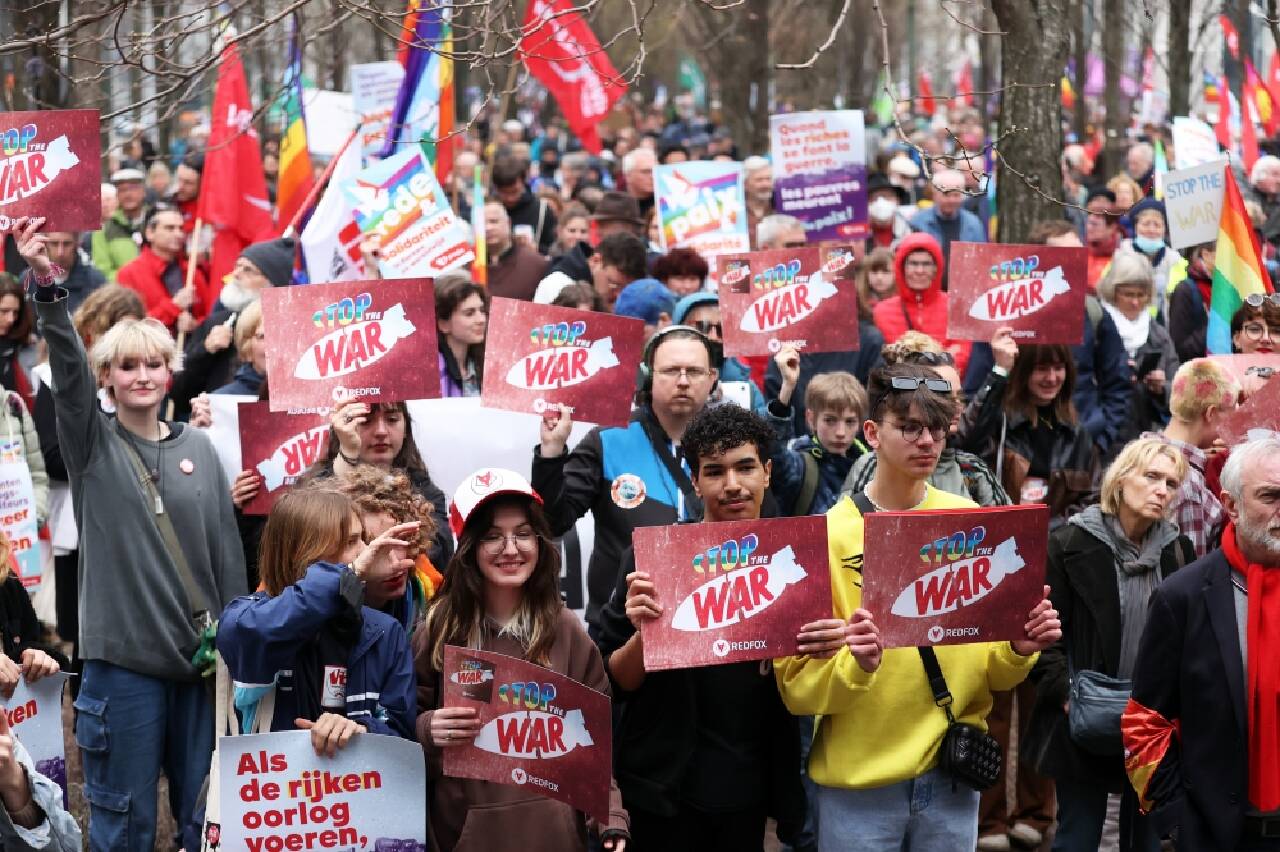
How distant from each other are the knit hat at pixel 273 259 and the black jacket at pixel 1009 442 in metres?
3.72

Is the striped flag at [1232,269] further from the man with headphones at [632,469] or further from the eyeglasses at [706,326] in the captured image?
the man with headphones at [632,469]

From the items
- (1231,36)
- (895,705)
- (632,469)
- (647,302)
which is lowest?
(895,705)

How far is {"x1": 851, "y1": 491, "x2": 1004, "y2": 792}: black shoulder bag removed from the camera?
16.0 feet

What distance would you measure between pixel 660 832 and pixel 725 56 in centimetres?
2622

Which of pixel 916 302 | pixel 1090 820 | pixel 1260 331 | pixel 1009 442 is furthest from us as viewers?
pixel 916 302

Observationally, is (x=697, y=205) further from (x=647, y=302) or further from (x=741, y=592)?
(x=741, y=592)

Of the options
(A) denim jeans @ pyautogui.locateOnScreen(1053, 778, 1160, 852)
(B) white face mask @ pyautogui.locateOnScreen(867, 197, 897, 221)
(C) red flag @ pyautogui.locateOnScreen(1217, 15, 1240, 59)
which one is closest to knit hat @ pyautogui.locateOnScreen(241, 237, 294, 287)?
(A) denim jeans @ pyautogui.locateOnScreen(1053, 778, 1160, 852)

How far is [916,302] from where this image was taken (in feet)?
32.3

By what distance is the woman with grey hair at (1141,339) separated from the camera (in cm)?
953

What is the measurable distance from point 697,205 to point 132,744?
725 centimetres

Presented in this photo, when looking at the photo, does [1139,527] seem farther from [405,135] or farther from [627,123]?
[627,123]

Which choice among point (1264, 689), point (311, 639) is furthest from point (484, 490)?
point (1264, 689)

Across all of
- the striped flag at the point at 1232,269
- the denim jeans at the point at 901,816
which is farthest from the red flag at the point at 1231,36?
the denim jeans at the point at 901,816

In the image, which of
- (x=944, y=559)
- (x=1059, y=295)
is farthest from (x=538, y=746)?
(x=1059, y=295)
